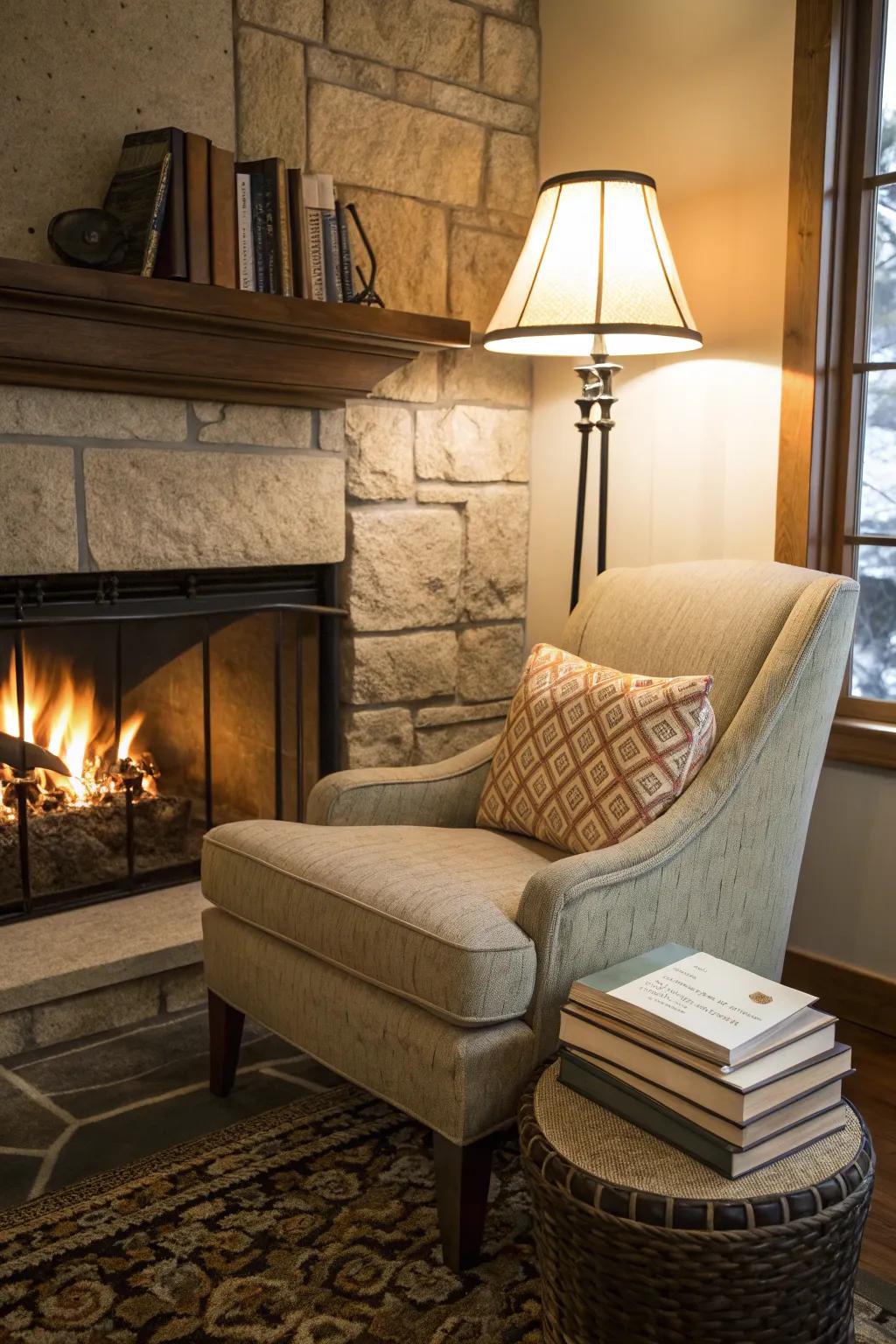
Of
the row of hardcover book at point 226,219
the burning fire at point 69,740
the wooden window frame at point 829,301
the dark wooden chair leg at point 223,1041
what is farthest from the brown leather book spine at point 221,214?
the dark wooden chair leg at point 223,1041

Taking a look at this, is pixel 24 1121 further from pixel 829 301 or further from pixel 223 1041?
pixel 829 301

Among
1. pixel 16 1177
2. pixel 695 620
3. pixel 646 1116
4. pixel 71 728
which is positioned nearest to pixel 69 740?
pixel 71 728

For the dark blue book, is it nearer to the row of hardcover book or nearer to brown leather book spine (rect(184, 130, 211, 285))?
the row of hardcover book

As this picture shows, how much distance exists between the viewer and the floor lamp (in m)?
2.36

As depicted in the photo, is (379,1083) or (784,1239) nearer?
(784,1239)

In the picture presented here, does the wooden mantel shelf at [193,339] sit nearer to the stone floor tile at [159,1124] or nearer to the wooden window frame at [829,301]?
the wooden window frame at [829,301]

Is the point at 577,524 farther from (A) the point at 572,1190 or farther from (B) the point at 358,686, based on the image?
(A) the point at 572,1190

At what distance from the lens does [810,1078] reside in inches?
56.0

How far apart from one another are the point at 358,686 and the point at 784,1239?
180 centimetres

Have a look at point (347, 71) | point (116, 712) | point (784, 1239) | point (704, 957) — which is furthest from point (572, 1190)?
point (347, 71)

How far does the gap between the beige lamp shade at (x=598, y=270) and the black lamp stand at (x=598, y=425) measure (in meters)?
0.22

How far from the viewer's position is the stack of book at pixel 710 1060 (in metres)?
1.36

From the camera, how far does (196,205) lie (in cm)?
234

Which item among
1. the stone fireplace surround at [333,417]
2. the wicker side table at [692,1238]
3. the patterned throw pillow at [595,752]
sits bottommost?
the wicker side table at [692,1238]
